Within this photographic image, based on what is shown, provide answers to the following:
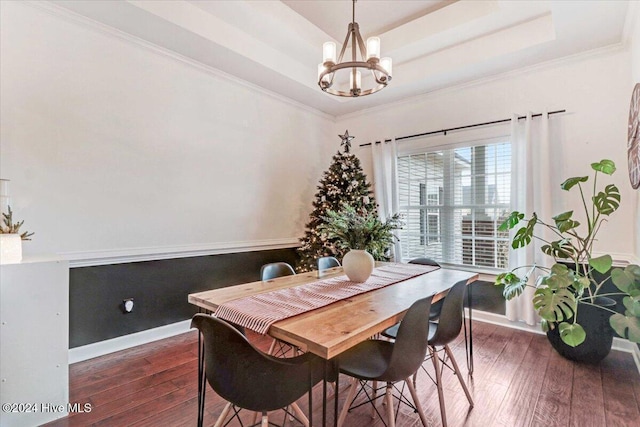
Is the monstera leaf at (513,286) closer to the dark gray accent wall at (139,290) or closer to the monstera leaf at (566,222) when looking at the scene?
the monstera leaf at (566,222)

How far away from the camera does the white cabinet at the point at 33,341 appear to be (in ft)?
5.76

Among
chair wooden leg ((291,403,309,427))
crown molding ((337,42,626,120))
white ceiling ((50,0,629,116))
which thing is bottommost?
chair wooden leg ((291,403,309,427))

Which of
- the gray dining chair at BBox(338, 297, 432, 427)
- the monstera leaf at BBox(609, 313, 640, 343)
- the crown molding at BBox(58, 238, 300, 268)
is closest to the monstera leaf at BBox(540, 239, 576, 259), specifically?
the monstera leaf at BBox(609, 313, 640, 343)

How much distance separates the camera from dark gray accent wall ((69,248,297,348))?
2637 mm

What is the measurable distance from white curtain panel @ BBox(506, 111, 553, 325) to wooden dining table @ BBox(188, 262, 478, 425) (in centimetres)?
145

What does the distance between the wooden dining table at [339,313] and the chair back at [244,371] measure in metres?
0.14

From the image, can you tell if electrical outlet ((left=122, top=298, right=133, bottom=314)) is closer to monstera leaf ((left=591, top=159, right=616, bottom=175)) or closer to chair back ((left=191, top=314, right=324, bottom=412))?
chair back ((left=191, top=314, right=324, bottom=412))

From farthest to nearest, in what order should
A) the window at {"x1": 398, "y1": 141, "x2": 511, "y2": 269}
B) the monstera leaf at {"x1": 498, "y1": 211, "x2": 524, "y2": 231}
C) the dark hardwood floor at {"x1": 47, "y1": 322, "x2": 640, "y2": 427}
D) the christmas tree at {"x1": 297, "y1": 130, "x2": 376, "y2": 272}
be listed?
the christmas tree at {"x1": 297, "y1": 130, "x2": 376, "y2": 272} < the window at {"x1": 398, "y1": 141, "x2": 511, "y2": 269} < the monstera leaf at {"x1": 498, "y1": 211, "x2": 524, "y2": 231} < the dark hardwood floor at {"x1": 47, "y1": 322, "x2": 640, "y2": 427}

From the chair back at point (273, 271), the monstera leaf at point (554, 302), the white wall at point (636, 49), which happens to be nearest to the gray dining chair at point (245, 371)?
the chair back at point (273, 271)

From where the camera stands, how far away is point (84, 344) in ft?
8.63

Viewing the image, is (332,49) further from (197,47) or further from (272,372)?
(272,372)

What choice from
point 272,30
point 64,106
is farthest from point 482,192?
point 64,106

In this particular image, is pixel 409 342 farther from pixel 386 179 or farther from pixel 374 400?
pixel 386 179

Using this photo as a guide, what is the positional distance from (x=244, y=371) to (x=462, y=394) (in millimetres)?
1720
